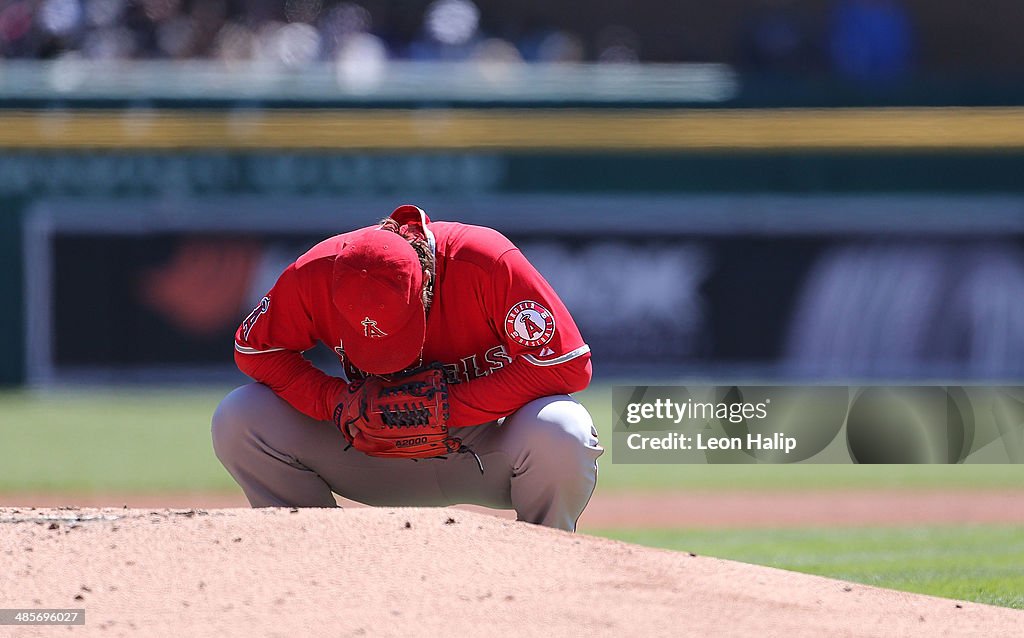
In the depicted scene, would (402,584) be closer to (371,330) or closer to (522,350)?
(371,330)

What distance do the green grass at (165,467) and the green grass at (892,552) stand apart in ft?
7.17

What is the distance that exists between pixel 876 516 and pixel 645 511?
4.22ft

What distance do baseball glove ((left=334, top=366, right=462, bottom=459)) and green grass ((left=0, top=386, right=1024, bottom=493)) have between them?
15.0 ft

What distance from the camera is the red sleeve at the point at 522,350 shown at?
162 inches

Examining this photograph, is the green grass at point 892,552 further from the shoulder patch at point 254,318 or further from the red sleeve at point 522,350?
the shoulder patch at point 254,318

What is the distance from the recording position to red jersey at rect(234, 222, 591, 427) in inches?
163

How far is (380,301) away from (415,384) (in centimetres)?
36

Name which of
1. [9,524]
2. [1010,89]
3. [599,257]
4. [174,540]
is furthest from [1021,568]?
[1010,89]

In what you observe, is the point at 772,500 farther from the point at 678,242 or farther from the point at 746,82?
the point at 746,82

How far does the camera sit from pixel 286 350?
4387mm

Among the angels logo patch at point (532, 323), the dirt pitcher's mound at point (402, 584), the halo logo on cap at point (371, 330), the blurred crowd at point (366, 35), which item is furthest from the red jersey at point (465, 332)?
the blurred crowd at point (366, 35)

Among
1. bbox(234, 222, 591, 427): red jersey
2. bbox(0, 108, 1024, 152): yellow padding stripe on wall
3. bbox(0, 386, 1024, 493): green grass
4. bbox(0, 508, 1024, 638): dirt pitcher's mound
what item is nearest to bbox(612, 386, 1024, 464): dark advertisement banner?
bbox(0, 386, 1024, 493): green grass

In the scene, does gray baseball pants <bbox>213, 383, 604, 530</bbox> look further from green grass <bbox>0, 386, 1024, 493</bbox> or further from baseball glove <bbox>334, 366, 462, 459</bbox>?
green grass <bbox>0, 386, 1024, 493</bbox>

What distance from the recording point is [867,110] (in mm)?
14328
